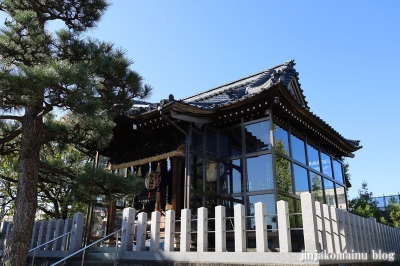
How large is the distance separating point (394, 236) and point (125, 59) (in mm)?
8395

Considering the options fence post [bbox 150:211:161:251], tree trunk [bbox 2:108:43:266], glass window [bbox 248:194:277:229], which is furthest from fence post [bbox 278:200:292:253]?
tree trunk [bbox 2:108:43:266]

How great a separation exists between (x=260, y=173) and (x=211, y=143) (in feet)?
5.47

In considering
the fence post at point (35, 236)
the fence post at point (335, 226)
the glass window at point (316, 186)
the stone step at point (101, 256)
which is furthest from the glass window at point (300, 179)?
the fence post at point (35, 236)

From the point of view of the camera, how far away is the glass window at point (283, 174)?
7952 mm

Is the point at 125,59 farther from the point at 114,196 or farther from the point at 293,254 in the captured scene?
→ the point at 293,254

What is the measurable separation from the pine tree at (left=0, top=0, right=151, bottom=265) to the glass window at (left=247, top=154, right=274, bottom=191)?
3371 millimetres

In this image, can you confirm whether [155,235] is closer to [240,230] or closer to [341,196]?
[240,230]

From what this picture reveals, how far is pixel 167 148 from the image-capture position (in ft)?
29.4

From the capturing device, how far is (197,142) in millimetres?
8648

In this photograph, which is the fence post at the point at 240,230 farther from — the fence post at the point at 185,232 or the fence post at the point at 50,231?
the fence post at the point at 50,231

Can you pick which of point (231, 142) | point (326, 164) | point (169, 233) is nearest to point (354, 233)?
point (169, 233)

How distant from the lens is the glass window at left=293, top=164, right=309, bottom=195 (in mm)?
8663

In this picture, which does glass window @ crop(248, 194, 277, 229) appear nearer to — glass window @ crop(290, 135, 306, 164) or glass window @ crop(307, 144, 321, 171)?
glass window @ crop(290, 135, 306, 164)

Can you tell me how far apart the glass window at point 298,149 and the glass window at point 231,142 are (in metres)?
1.62
